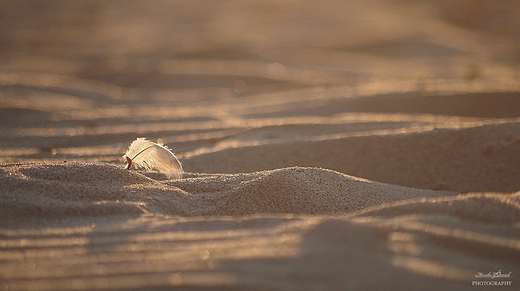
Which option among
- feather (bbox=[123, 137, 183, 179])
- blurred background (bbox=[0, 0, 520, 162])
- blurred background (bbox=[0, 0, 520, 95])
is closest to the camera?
feather (bbox=[123, 137, 183, 179])

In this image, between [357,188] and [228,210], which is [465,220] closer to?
[357,188]

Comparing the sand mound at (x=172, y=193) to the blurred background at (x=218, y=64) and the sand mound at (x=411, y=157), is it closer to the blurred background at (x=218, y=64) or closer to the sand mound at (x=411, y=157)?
the sand mound at (x=411, y=157)

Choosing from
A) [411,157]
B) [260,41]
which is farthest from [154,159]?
[260,41]

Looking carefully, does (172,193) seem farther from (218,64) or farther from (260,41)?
(260,41)

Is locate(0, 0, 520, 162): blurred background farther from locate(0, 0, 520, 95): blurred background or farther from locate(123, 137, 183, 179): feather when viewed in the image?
locate(123, 137, 183, 179): feather

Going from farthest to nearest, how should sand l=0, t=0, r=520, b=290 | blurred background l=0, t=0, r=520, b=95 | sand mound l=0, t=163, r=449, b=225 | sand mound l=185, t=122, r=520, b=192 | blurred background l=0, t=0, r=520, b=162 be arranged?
1. blurred background l=0, t=0, r=520, b=95
2. blurred background l=0, t=0, r=520, b=162
3. sand mound l=185, t=122, r=520, b=192
4. sand mound l=0, t=163, r=449, b=225
5. sand l=0, t=0, r=520, b=290

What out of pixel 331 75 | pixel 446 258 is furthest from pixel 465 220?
pixel 331 75

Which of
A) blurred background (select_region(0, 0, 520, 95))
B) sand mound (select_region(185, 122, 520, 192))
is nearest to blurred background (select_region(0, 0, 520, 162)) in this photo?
blurred background (select_region(0, 0, 520, 95))

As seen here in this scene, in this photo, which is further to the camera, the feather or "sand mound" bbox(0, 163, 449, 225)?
the feather
